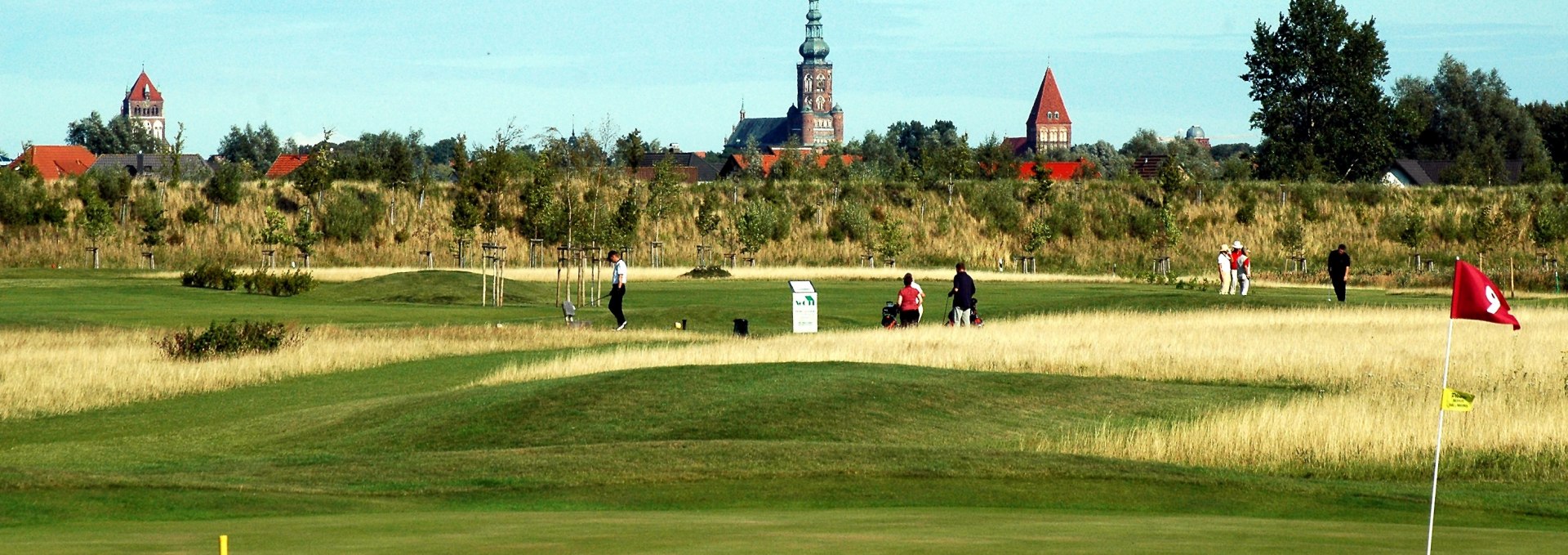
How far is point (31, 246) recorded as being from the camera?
250 ft

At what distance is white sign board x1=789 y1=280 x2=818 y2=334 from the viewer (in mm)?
37875

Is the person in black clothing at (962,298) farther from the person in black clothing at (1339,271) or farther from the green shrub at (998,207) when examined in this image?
the green shrub at (998,207)

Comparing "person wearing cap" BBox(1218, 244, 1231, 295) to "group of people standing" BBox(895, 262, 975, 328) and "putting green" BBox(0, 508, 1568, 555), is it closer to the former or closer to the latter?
"group of people standing" BBox(895, 262, 975, 328)

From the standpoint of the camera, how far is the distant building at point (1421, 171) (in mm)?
126688

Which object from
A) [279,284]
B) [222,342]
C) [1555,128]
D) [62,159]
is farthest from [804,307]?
[62,159]

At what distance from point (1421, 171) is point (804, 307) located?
104m

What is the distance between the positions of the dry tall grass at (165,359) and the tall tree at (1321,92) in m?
80.5

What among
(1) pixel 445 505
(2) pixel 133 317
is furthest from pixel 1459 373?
(2) pixel 133 317

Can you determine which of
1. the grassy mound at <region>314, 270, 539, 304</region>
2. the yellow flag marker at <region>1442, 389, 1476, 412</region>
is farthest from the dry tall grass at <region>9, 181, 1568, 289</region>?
the yellow flag marker at <region>1442, 389, 1476, 412</region>

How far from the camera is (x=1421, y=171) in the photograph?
5123 inches

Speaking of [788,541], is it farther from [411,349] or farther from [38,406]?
[411,349]

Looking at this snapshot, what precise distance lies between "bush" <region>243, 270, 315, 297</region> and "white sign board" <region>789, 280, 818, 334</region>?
68.9 ft

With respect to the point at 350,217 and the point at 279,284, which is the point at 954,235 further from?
the point at 279,284

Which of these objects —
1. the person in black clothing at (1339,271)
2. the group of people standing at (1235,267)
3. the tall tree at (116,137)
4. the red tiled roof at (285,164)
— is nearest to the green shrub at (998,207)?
the group of people standing at (1235,267)
